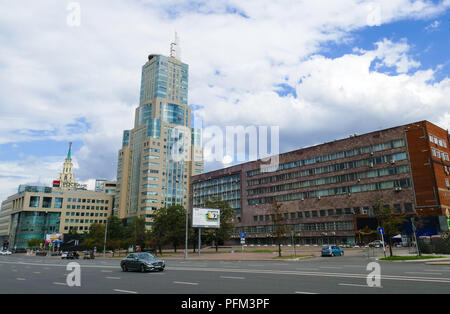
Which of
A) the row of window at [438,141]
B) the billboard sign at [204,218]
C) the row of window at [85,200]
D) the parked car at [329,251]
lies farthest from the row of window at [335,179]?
the row of window at [85,200]

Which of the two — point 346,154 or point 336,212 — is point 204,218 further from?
point 346,154

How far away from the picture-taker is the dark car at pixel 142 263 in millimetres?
22875

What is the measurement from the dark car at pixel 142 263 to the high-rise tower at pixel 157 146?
388 ft

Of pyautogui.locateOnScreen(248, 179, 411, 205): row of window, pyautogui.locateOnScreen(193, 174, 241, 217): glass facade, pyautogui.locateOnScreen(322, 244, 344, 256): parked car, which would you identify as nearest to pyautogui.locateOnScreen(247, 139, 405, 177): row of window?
pyautogui.locateOnScreen(248, 179, 411, 205): row of window

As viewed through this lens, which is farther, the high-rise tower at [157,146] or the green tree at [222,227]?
the high-rise tower at [157,146]

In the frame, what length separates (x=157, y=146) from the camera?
486ft

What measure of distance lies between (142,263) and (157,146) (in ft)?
420

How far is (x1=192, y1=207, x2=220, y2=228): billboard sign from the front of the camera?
63.4m

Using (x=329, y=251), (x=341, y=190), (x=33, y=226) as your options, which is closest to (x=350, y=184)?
(x=341, y=190)

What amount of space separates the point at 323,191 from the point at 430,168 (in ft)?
77.6

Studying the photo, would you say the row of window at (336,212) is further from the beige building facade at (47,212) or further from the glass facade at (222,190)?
the beige building facade at (47,212)

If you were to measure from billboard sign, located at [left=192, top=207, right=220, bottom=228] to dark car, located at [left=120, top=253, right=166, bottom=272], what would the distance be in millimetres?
38863

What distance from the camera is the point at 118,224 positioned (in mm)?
90688

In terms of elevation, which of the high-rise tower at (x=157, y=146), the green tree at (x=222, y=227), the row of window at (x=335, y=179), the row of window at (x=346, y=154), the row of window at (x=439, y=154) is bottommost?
the green tree at (x=222, y=227)
